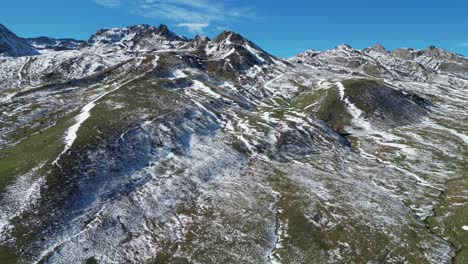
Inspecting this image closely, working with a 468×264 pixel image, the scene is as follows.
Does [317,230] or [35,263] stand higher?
[317,230]

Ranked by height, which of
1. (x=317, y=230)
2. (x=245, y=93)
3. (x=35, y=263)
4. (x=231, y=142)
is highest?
(x=245, y=93)

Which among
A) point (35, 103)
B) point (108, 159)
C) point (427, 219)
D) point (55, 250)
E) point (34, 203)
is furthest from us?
point (35, 103)

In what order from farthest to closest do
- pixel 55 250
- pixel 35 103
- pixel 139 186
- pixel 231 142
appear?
pixel 35 103 < pixel 231 142 < pixel 139 186 < pixel 55 250

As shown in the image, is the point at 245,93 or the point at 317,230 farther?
the point at 245,93

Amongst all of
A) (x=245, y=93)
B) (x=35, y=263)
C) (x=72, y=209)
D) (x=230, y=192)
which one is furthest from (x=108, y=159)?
(x=245, y=93)

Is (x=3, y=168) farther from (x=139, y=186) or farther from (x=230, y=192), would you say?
(x=230, y=192)

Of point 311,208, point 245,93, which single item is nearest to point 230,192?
point 311,208
